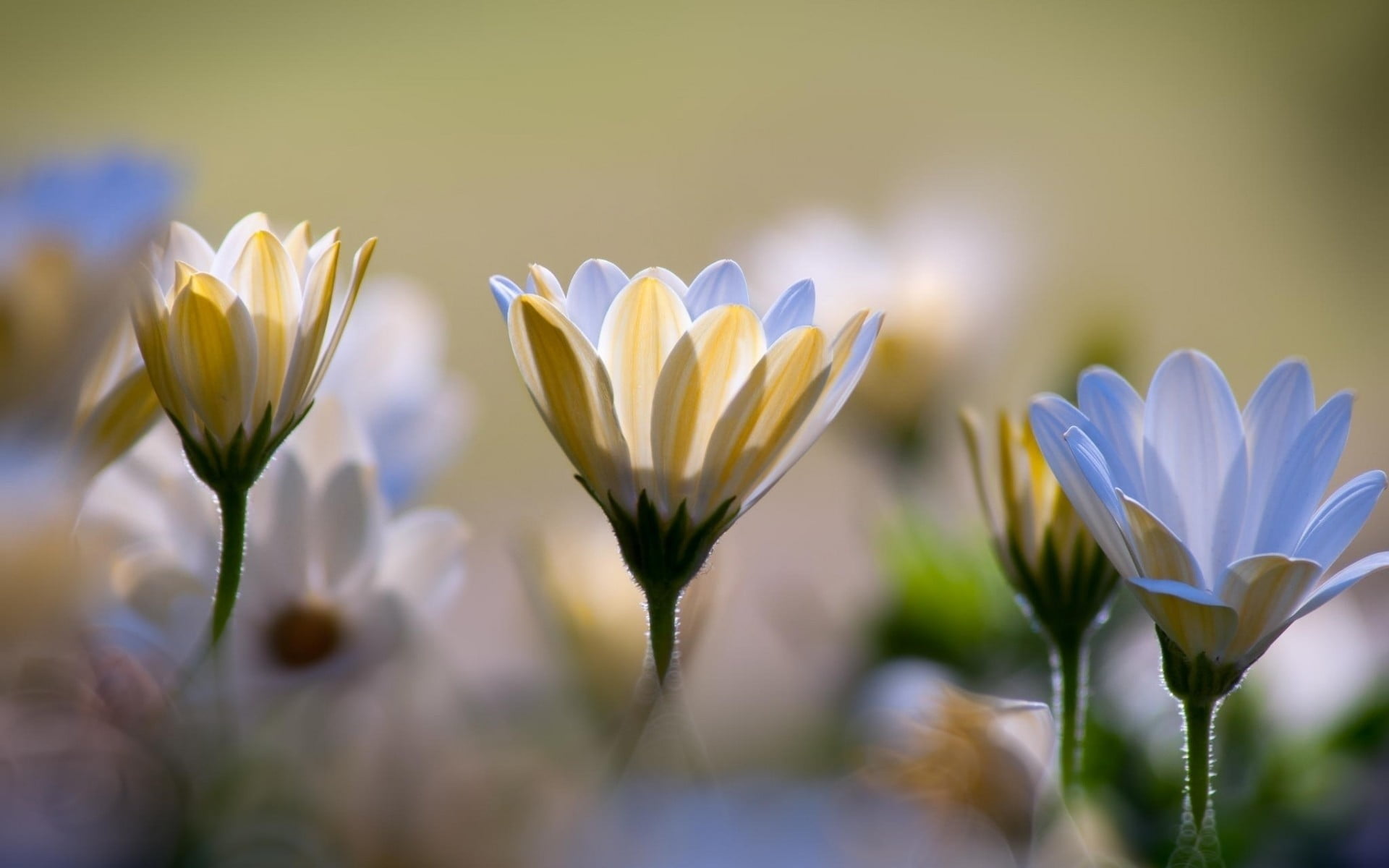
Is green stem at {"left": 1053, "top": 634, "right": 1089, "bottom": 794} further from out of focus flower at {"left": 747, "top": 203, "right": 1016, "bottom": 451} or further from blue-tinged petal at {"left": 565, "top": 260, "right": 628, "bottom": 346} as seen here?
out of focus flower at {"left": 747, "top": 203, "right": 1016, "bottom": 451}

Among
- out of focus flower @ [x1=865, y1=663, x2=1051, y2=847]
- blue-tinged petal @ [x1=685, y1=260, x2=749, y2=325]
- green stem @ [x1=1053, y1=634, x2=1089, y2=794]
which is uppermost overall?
blue-tinged petal @ [x1=685, y1=260, x2=749, y2=325]

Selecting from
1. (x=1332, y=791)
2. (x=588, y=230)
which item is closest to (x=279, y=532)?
(x=1332, y=791)

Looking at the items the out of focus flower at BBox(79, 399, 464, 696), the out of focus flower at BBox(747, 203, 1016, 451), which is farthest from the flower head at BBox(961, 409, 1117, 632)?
the out of focus flower at BBox(747, 203, 1016, 451)

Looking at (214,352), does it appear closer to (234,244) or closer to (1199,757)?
(234,244)

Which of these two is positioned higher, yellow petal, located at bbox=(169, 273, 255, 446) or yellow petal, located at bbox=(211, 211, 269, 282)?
yellow petal, located at bbox=(211, 211, 269, 282)

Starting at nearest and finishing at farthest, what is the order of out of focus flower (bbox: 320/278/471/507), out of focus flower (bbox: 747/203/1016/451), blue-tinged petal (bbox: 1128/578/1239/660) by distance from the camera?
blue-tinged petal (bbox: 1128/578/1239/660) < out of focus flower (bbox: 320/278/471/507) < out of focus flower (bbox: 747/203/1016/451)

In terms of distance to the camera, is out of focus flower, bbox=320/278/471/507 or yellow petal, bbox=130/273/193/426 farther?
out of focus flower, bbox=320/278/471/507

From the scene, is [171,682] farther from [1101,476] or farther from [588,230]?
[588,230]

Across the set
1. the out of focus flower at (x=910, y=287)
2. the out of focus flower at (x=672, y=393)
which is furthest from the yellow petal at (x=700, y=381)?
the out of focus flower at (x=910, y=287)

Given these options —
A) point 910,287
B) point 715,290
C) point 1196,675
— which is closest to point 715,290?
point 715,290
